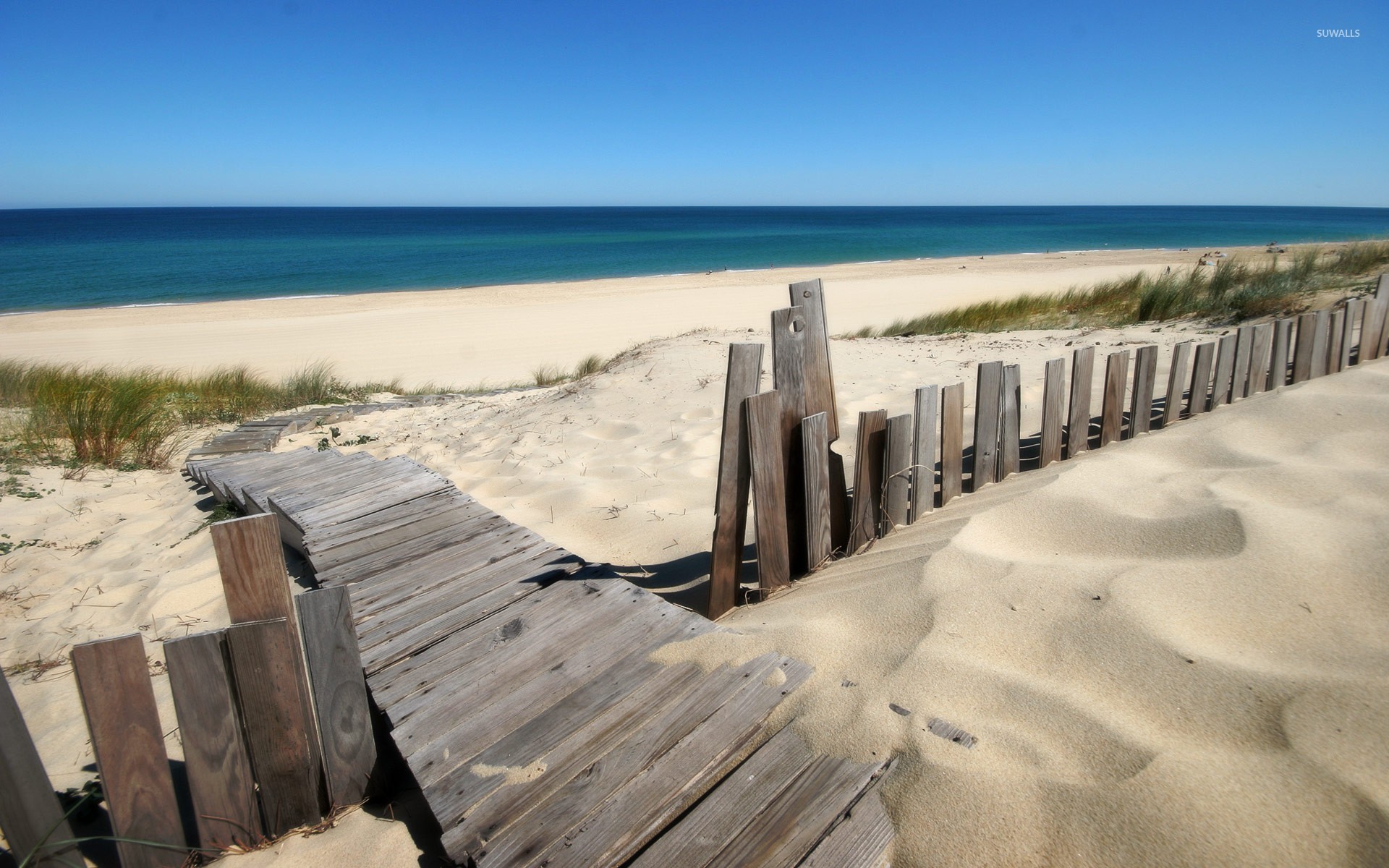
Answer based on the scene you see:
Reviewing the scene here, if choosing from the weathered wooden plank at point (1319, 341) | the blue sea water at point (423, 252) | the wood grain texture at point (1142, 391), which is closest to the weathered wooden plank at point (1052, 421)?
the wood grain texture at point (1142, 391)

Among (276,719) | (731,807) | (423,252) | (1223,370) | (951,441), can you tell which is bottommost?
(731,807)

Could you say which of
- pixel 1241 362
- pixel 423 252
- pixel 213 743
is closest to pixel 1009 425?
pixel 1241 362

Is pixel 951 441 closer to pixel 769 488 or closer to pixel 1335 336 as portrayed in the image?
pixel 769 488

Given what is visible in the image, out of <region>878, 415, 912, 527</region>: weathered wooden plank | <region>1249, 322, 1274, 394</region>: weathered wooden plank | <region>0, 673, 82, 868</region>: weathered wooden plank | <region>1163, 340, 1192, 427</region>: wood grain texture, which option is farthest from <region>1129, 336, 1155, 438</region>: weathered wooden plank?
<region>0, 673, 82, 868</region>: weathered wooden plank

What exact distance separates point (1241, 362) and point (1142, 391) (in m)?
0.88

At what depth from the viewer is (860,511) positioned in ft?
9.29

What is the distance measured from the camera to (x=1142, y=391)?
12.3 ft

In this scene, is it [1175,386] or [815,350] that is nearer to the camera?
[815,350]

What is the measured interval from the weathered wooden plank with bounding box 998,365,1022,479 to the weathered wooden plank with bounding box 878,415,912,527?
2.12ft

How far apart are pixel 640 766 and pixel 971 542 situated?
1.41 meters

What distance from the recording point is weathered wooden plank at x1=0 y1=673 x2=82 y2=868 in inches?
60.9

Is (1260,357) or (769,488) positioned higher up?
(1260,357)

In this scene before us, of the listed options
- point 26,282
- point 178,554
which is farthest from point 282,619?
point 26,282

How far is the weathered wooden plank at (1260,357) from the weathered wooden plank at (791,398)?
319cm
